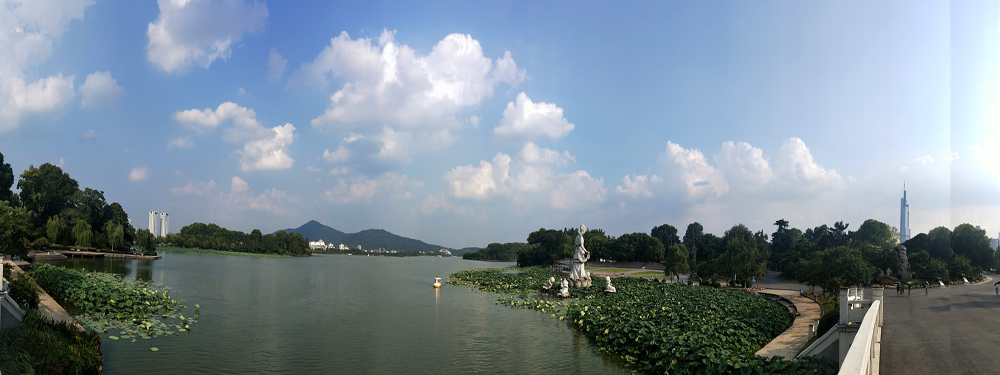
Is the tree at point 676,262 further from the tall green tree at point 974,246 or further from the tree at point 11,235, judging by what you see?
the tree at point 11,235

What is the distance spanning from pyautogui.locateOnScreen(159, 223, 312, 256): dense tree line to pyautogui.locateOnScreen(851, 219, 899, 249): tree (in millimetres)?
134004

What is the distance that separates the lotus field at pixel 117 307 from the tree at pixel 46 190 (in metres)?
54.4

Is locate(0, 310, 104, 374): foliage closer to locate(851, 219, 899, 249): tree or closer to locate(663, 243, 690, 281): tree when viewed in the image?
locate(663, 243, 690, 281): tree

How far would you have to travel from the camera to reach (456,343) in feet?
57.2

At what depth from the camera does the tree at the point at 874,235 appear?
8256 cm

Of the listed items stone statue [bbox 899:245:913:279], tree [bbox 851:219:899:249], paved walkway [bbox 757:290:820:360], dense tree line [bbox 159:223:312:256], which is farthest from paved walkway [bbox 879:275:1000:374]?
dense tree line [bbox 159:223:312:256]

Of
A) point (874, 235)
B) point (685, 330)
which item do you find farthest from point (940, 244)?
point (685, 330)

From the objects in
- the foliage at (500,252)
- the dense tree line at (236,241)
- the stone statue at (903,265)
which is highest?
the stone statue at (903,265)

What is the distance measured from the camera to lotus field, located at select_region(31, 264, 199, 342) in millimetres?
16719

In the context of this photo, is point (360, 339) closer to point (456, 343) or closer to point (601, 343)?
point (456, 343)

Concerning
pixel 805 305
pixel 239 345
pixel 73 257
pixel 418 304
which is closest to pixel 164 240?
pixel 73 257

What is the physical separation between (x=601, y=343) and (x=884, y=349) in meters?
8.40

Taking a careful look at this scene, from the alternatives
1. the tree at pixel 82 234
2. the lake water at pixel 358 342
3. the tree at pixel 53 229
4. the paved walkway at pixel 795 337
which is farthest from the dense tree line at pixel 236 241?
the paved walkway at pixel 795 337

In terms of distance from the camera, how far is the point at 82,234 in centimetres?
6294
